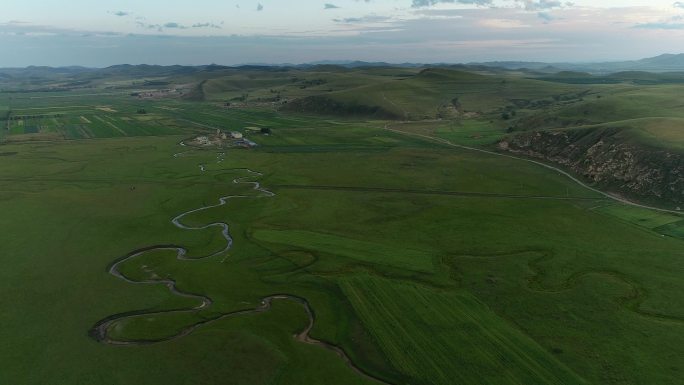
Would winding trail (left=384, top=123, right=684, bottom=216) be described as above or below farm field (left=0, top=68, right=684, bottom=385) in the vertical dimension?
above

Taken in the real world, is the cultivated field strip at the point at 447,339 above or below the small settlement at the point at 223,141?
below

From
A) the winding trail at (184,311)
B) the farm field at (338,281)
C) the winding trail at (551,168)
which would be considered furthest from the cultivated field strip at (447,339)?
the winding trail at (551,168)

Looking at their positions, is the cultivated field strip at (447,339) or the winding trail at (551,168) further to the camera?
the winding trail at (551,168)

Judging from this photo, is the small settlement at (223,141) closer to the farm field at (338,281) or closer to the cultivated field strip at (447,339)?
the farm field at (338,281)

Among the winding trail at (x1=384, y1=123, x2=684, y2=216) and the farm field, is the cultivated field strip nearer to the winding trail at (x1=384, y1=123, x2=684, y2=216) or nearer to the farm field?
the farm field

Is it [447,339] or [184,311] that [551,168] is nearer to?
[447,339]

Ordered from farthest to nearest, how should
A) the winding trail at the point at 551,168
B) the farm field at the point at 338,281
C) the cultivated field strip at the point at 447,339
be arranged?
the winding trail at the point at 551,168, the farm field at the point at 338,281, the cultivated field strip at the point at 447,339

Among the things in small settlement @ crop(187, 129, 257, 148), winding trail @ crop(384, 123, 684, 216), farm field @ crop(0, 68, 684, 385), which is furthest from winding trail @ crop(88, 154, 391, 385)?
small settlement @ crop(187, 129, 257, 148)

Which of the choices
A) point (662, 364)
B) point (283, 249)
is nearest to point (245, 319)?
point (283, 249)
